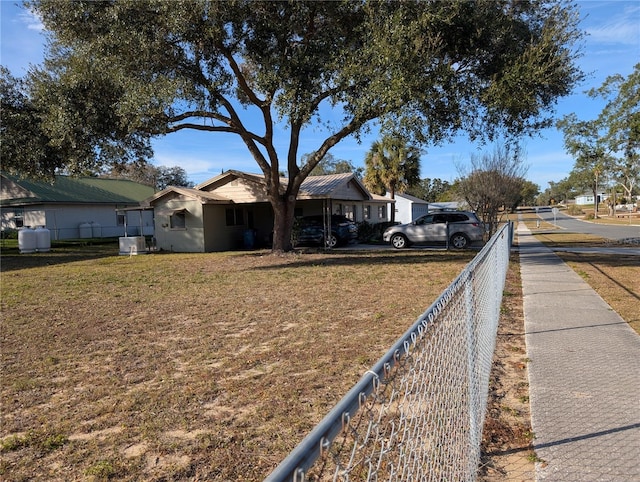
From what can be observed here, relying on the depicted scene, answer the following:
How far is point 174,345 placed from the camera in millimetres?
6488

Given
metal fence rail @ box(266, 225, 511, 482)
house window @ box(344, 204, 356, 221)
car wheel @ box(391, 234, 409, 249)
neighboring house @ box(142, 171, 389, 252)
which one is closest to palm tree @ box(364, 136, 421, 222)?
house window @ box(344, 204, 356, 221)

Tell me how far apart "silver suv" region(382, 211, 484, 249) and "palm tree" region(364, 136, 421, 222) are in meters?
11.4

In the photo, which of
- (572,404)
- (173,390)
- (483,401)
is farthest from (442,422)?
(173,390)

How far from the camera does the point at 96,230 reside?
34844mm

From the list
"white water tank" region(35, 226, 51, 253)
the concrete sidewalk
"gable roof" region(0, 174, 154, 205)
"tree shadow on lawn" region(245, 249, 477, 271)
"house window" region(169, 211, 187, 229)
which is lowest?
the concrete sidewalk

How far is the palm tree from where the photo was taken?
34.0m

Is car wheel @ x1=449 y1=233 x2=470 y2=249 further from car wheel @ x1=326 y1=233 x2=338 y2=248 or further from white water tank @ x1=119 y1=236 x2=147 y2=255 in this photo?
white water tank @ x1=119 y1=236 x2=147 y2=255

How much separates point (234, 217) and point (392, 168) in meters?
14.1

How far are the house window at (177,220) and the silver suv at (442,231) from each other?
32.5 ft

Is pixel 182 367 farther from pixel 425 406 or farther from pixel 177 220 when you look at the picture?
pixel 177 220

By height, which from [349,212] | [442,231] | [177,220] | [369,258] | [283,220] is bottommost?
[369,258]

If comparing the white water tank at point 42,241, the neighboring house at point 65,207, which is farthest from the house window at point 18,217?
the white water tank at point 42,241

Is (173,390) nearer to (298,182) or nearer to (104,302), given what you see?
(104,302)

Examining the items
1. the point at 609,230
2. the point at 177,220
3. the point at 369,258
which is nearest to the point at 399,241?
the point at 369,258
